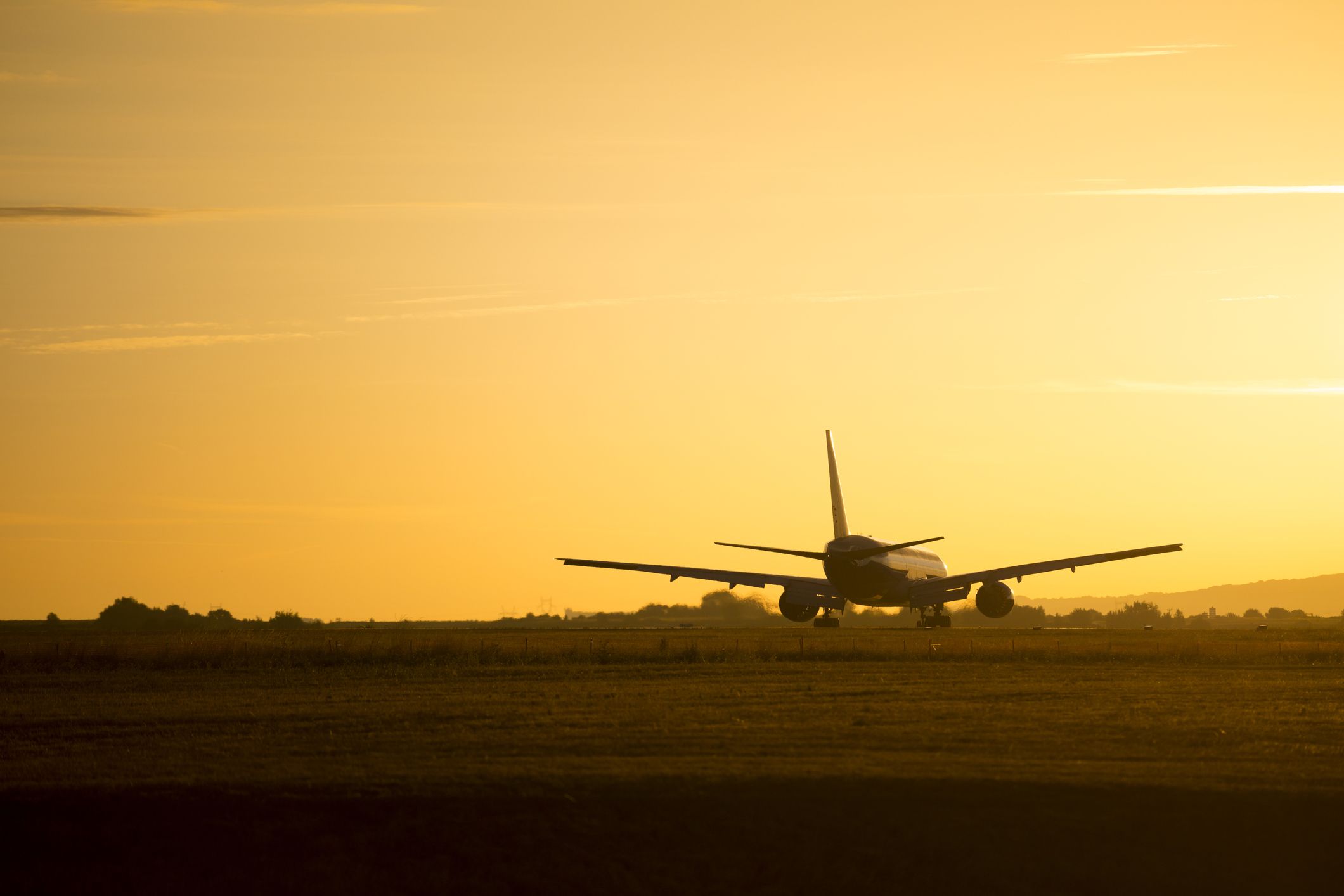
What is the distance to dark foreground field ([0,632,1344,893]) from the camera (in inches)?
782

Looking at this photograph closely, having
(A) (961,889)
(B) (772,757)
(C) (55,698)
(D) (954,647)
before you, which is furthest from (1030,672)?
(C) (55,698)

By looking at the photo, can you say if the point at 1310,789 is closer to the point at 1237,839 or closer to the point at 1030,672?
the point at 1237,839

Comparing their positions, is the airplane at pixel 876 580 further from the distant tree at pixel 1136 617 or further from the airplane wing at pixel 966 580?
the distant tree at pixel 1136 617

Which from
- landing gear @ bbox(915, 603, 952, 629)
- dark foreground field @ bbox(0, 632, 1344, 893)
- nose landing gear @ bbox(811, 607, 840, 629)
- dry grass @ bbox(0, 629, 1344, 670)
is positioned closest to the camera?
dark foreground field @ bbox(0, 632, 1344, 893)

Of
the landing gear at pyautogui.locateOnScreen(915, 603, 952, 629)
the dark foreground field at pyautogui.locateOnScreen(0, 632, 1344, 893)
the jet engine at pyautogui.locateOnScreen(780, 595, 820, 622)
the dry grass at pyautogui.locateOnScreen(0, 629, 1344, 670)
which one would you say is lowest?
the dark foreground field at pyautogui.locateOnScreen(0, 632, 1344, 893)

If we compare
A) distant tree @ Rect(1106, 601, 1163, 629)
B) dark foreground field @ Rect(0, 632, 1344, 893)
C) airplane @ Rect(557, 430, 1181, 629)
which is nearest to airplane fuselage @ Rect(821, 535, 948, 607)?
airplane @ Rect(557, 430, 1181, 629)

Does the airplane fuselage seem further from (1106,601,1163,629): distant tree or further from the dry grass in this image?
(1106,601,1163,629): distant tree

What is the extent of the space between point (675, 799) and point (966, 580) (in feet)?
197

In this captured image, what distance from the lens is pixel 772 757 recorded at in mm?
24672

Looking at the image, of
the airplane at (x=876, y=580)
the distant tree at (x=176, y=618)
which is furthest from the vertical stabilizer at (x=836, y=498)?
the distant tree at (x=176, y=618)

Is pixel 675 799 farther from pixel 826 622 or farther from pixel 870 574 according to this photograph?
pixel 826 622

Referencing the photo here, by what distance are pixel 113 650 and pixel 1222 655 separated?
41898 millimetres

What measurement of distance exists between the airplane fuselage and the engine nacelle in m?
4.10

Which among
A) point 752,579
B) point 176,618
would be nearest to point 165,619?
point 176,618
